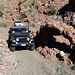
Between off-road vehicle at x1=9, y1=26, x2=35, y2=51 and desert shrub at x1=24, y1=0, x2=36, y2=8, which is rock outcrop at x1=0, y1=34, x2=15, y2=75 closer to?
off-road vehicle at x1=9, y1=26, x2=35, y2=51

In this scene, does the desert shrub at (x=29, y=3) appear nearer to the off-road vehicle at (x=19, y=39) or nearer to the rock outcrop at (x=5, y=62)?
the off-road vehicle at (x=19, y=39)

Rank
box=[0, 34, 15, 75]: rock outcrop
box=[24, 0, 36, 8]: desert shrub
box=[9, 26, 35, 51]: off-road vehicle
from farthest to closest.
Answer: box=[24, 0, 36, 8]: desert shrub → box=[9, 26, 35, 51]: off-road vehicle → box=[0, 34, 15, 75]: rock outcrop

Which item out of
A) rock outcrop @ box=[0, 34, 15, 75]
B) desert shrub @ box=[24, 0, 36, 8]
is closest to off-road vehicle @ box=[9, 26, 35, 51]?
rock outcrop @ box=[0, 34, 15, 75]

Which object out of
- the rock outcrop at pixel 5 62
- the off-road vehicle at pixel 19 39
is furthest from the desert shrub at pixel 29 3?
the rock outcrop at pixel 5 62

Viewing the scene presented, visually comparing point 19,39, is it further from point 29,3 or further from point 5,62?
point 29,3

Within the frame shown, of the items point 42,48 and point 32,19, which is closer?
point 42,48

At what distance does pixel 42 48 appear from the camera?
11914mm

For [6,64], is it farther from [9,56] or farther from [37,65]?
[37,65]

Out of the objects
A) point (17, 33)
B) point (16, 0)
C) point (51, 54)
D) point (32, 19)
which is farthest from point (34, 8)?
point (51, 54)

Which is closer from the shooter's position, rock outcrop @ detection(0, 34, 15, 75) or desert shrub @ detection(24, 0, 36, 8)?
rock outcrop @ detection(0, 34, 15, 75)

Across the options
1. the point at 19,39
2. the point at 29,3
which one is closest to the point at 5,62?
the point at 19,39

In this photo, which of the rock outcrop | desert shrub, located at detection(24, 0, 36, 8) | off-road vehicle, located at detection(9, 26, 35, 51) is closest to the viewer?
the rock outcrop

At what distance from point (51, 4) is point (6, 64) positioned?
2611 centimetres

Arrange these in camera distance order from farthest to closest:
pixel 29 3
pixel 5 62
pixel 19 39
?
pixel 29 3
pixel 19 39
pixel 5 62
